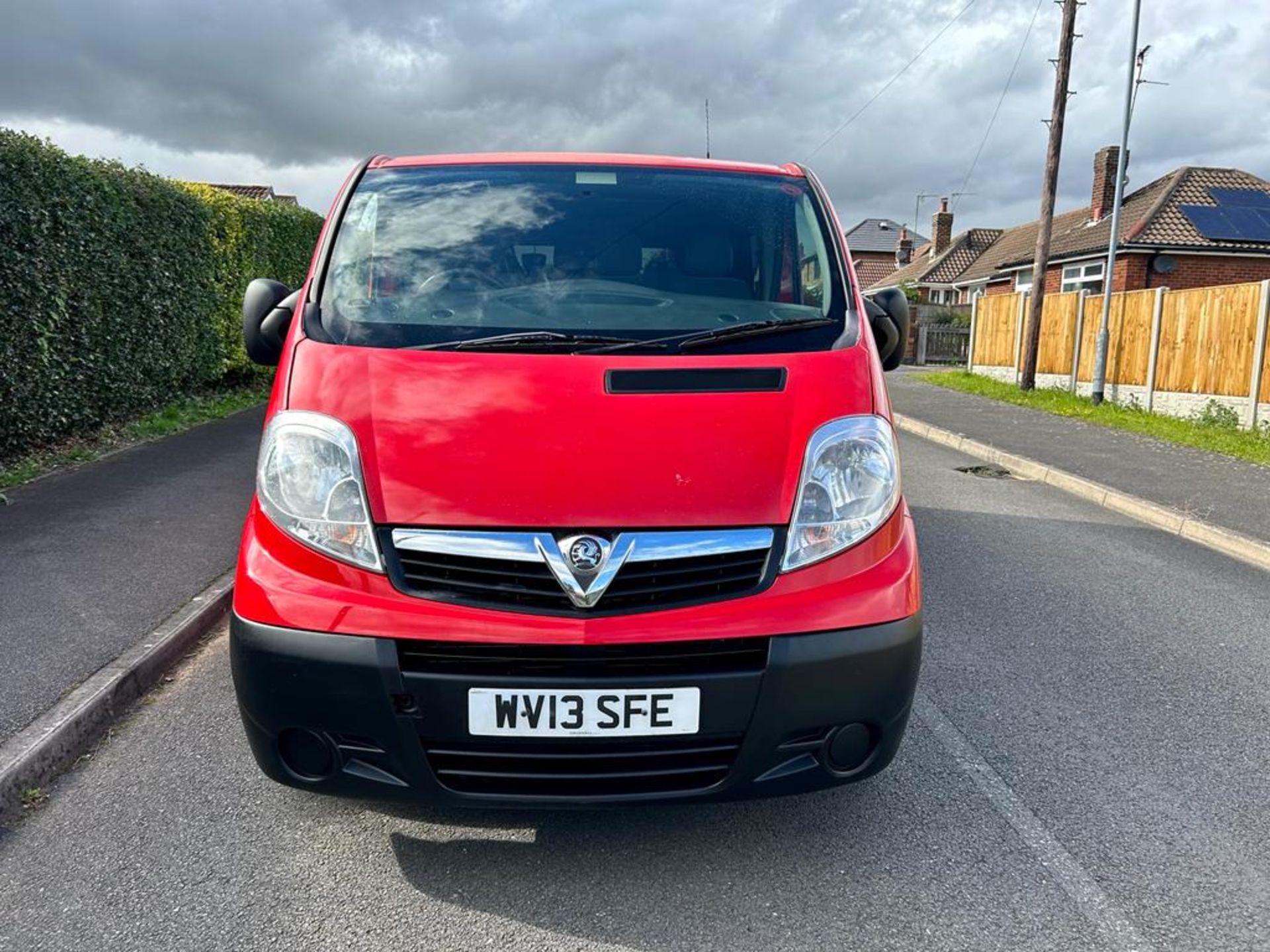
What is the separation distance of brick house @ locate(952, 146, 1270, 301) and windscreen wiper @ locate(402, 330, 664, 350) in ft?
76.2

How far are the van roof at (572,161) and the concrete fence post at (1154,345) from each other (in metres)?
14.1

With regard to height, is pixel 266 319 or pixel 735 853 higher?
pixel 266 319

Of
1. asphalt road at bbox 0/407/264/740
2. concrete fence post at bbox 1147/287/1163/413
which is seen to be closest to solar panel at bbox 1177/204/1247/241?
concrete fence post at bbox 1147/287/1163/413

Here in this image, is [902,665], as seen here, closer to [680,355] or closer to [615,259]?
[680,355]

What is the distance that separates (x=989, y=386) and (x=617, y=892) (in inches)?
816

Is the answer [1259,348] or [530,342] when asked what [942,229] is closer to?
[1259,348]

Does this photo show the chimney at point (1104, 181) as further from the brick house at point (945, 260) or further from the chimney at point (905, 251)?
the chimney at point (905, 251)

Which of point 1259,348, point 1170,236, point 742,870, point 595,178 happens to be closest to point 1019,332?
point 1170,236

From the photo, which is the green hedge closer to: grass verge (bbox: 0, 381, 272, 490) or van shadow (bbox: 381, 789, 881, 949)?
grass verge (bbox: 0, 381, 272, 490)

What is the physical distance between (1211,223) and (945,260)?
2343 centimetres

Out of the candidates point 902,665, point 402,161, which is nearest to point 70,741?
point 402,161

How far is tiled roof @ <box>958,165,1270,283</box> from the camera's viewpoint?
25.7 m

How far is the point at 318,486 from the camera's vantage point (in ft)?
8.13

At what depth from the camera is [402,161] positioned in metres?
3.61
